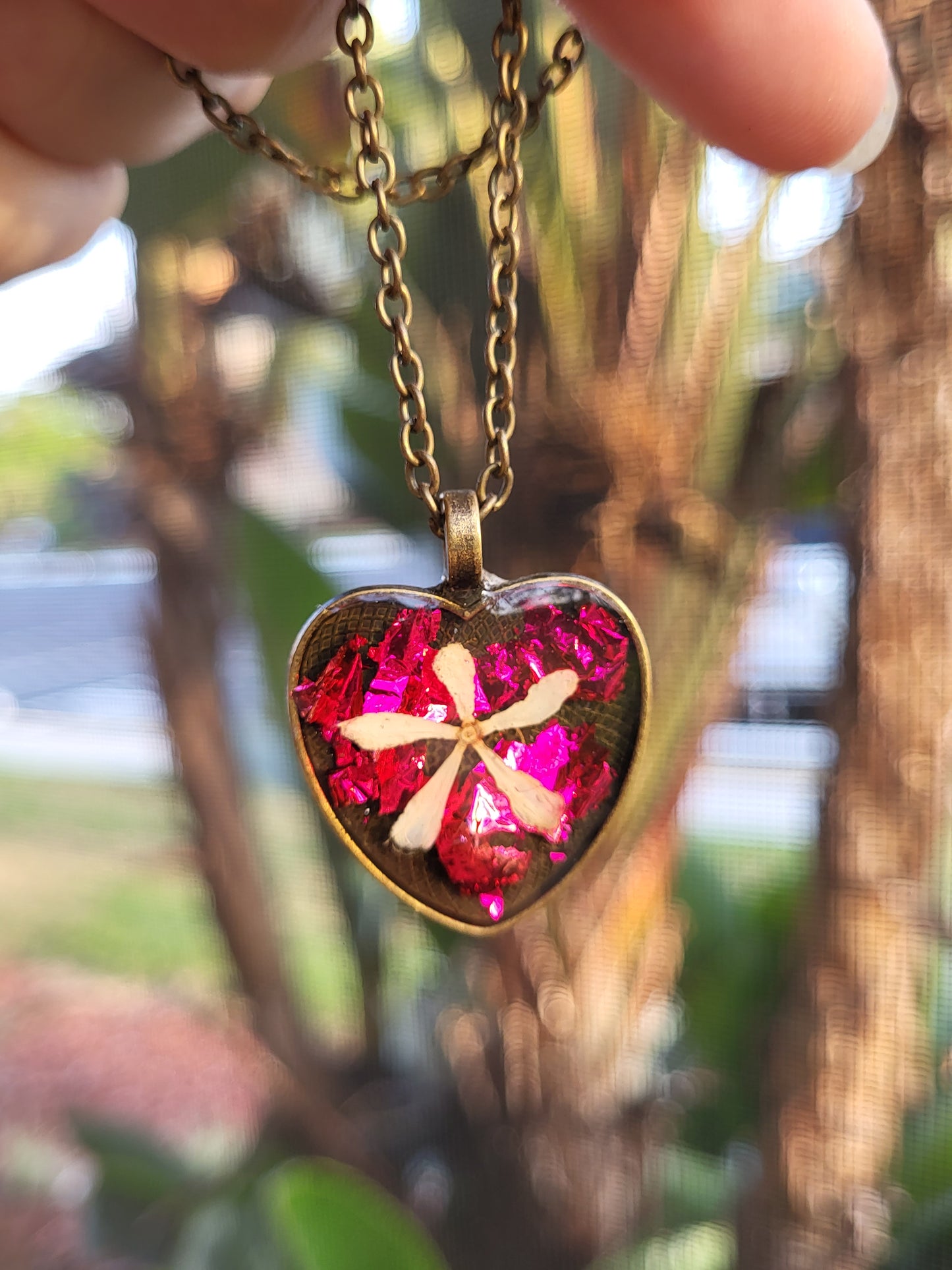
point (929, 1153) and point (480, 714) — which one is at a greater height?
point (480, 714)

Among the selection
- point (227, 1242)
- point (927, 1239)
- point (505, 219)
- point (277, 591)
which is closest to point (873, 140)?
point (505, 219)

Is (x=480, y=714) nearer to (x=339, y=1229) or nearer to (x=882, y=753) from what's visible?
(x=882, y=753)

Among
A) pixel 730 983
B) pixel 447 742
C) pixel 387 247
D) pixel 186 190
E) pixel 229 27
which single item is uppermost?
pixel 186 190

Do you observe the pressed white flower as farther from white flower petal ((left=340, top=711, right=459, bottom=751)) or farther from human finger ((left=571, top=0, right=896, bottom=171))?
human finger ((left=571, top=0, right=896, bottom=171))

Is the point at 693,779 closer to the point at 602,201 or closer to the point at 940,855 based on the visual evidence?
the point at 940,855

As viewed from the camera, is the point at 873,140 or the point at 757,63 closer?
the point at 757,63

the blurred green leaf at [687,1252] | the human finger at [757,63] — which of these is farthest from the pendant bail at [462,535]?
the blurred green leaf at [687,1252]

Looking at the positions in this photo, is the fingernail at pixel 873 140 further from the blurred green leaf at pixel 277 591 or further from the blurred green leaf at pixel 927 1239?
the blurred green leaf at pixel 927 1239

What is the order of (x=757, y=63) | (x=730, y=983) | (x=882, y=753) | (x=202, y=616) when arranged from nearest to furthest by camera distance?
(x=757, y=63) → (x=882, y=753) → (x=730, y=983) → (x=202, y=616)
